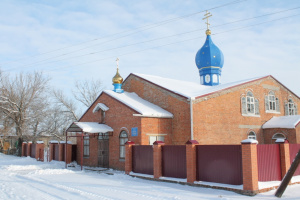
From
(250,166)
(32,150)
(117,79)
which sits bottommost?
(32,150)

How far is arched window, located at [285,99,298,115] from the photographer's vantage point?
22.7 metres

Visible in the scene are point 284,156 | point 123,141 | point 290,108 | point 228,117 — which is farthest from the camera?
point 290,108

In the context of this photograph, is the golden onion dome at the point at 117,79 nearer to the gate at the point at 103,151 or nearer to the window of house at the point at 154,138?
the gate at the point at 103,151

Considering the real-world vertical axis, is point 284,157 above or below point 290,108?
below

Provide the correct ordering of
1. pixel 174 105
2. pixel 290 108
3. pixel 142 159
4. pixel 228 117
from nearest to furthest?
pixel 142 159
pixel 174 105
pixel 228 117
pixel 290 108

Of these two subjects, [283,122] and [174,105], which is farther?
[283,122]

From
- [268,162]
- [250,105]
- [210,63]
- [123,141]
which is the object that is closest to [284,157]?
[268,162]

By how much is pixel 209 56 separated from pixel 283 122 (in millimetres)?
8789

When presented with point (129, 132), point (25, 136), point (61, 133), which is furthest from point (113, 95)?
point (61, 133)

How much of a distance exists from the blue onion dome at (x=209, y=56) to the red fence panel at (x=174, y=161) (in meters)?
14.5

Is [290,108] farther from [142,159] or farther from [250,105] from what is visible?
[142,159]

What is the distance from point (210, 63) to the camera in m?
25.8

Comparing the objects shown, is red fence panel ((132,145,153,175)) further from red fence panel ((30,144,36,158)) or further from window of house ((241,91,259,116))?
red fence panel ((30,144,36,158))

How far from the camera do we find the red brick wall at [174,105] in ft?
54.0
